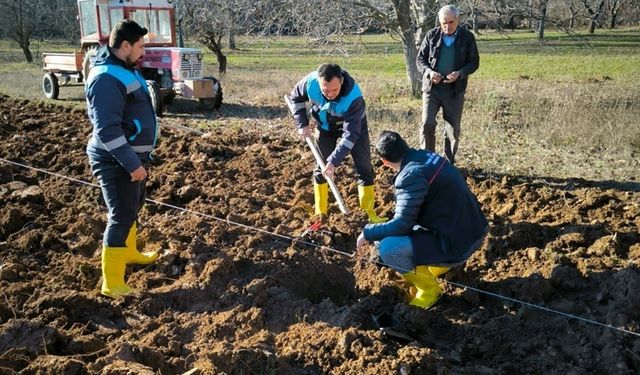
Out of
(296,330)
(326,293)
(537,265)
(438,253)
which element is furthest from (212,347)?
(537,265)

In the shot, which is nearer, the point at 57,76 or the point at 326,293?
the point at 326,293

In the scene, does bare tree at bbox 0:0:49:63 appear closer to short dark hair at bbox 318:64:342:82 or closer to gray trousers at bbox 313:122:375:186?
gray trousers at bbox 313:122:375:186

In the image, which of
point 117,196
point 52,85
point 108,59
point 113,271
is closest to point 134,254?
point 113,271

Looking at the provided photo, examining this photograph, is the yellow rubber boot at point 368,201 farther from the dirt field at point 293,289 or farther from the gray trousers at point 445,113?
the gray trousers at point 445,113

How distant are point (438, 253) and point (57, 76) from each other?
12705mm

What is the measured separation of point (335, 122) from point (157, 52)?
817 cm

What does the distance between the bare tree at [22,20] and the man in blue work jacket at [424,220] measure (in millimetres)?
28609

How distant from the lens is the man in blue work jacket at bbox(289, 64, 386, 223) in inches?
198

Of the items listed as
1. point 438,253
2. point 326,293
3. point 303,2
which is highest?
point 303,2

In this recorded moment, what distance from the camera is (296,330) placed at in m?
3.93

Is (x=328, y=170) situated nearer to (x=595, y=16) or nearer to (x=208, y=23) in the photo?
(x=595, y=16)

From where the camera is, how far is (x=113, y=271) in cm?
448

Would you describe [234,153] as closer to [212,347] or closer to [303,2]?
[212,347]

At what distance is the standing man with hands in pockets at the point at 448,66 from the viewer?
20.8ft
